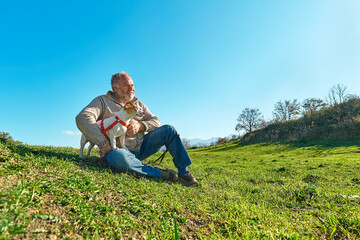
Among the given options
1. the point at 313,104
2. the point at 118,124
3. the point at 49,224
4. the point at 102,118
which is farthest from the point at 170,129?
the point at 313,104

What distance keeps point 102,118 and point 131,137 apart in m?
0.87

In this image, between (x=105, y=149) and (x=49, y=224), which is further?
(x=105, y=149)

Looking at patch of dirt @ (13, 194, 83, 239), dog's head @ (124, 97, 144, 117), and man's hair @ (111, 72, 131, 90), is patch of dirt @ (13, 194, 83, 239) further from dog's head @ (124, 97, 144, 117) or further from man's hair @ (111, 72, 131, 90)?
man's hair @ (111, 72, 131, 90)

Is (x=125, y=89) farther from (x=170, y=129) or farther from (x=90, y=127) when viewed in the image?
(x=170, y=129)

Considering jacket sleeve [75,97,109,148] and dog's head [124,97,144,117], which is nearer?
dog's head [124,97,144,117]

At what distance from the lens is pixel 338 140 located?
731 inches

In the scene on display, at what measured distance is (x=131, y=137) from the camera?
16.5 ft

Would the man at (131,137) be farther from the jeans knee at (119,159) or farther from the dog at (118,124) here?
Answer: the dog at (118,124)

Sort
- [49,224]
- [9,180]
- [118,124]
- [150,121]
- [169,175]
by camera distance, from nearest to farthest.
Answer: [49,224]
[9,180]
[118,124]
[169,175]
[150,121]

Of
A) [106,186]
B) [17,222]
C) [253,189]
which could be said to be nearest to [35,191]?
[17,222]

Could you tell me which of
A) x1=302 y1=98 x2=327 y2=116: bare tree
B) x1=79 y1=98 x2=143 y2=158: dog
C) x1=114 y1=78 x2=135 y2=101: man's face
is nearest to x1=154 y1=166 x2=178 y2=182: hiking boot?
x1=79 y1=98 x2=143 y2=158: dog

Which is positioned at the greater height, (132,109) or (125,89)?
(125,89)

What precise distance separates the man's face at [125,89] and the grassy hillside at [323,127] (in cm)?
2169

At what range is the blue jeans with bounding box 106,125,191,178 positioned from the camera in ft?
13.7
